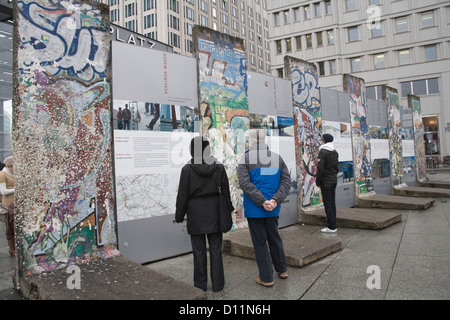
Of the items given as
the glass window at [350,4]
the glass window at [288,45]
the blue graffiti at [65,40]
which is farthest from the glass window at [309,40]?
the blue graffiti at [65,40]

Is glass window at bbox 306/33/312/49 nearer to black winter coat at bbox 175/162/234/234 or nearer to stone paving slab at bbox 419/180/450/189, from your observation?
stone paving slab at bbox 419/180/450/189

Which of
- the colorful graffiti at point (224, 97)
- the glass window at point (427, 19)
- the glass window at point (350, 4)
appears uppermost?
the glass window at point (350, 4)

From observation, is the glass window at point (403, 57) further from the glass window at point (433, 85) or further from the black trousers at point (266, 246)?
the black trousers at point (266, 246)

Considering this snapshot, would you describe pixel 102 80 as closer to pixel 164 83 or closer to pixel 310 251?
pixel 164 83

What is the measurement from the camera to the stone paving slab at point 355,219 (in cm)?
657

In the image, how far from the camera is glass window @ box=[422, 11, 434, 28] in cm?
3070

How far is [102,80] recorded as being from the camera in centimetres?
466

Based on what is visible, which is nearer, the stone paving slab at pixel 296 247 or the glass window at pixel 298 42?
the stone paving slab at pixel 296 247

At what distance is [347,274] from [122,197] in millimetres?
3194

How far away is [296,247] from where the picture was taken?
4.94 m

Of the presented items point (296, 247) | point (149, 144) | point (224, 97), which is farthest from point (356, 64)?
point (149, 144)

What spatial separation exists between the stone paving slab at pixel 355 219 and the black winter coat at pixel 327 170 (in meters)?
0.93

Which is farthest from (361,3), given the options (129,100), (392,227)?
(129,100)

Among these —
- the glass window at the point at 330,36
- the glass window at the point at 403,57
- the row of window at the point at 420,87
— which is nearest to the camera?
the row of window at the point at 420,87
